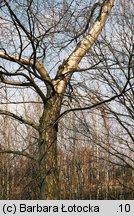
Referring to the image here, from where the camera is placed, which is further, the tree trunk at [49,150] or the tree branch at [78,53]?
the tree branch at [78,53]

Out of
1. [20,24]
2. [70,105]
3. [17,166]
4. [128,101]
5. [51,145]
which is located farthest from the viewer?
[17,166]

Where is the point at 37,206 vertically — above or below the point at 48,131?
below

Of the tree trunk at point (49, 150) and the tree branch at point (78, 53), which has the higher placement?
the tree branch at point (78, 53)

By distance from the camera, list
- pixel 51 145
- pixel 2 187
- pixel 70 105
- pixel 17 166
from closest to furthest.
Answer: pixel 51 145 < pixel 70 105 < pixel 17 166 < pixel 2 187

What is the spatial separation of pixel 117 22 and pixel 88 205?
365 cm

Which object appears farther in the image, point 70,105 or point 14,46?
point 70,105

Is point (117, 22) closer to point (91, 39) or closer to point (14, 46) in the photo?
point (91, 39)

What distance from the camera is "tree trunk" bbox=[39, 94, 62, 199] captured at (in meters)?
3.53

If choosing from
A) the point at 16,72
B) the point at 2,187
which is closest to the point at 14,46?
the point at 16,72

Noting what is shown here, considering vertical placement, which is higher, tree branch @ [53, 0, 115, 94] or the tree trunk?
tree branch @ [53, 0, 115, 94]

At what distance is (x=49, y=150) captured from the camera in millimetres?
3596

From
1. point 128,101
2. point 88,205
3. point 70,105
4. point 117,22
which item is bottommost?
point 88,205

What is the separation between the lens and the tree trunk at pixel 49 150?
11.6 feet

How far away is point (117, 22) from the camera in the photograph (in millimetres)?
6398
